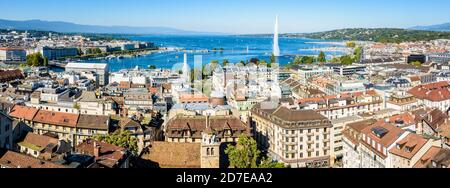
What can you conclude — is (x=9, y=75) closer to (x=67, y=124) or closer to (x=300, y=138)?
(x=67, y=124)

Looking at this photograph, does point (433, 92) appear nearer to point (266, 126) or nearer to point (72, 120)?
point (266, 126)

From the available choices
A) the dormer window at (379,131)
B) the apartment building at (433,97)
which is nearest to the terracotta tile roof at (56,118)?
the dormer window at (379,131)

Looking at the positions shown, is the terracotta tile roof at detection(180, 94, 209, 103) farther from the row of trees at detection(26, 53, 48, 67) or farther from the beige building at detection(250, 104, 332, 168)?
the row of trees at detection(26, 53, 48, 67)

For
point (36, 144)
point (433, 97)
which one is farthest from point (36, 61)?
point (36, 144)

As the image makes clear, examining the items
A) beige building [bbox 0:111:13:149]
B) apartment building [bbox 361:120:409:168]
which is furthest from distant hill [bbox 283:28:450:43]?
beige building [bbox 0:111:13:149]

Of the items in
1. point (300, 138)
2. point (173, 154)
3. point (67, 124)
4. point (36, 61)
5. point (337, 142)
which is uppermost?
point (36, 61)
